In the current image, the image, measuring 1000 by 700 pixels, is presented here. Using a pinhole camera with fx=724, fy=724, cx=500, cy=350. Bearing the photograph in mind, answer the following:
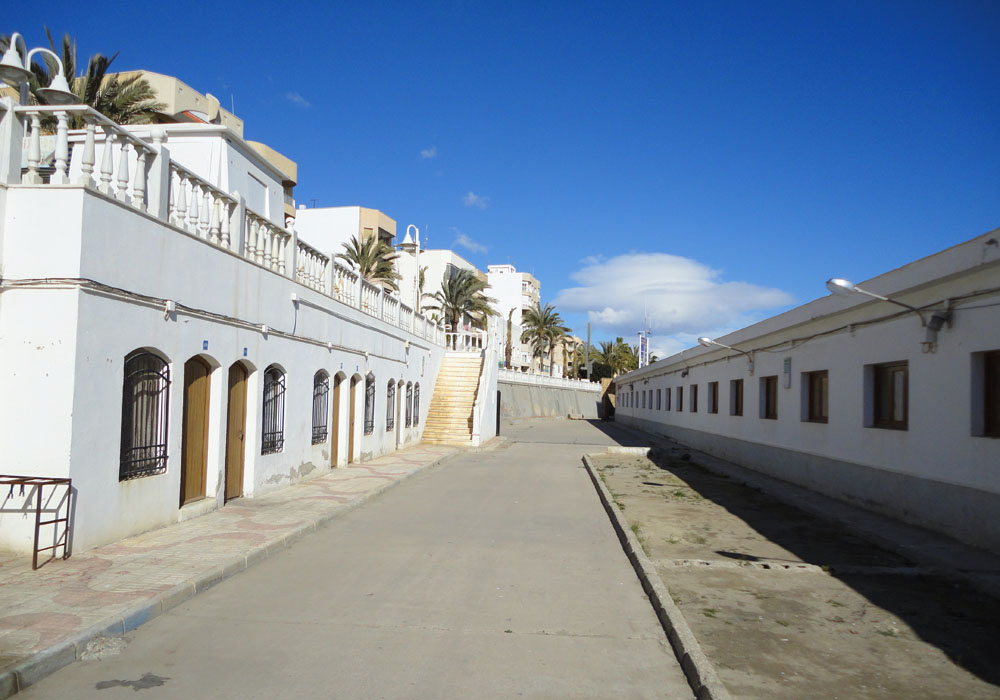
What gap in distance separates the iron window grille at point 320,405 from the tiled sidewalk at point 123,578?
375 cm

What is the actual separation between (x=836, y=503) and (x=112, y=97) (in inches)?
902

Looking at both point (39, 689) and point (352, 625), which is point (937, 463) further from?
point (39, 689)

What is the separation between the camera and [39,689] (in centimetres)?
463

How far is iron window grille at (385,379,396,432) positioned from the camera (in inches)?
863

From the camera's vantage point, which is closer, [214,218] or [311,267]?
[214,218]

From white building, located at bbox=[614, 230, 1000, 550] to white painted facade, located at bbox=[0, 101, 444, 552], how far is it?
1009cm

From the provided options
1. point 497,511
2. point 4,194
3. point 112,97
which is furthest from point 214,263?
point 112,97

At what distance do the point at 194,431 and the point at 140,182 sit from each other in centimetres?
354

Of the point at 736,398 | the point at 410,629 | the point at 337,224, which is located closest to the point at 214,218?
the point at 410,629

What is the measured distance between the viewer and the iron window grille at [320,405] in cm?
1551

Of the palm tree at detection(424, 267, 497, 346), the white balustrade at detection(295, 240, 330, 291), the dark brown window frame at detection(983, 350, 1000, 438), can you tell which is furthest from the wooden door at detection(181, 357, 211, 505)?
the palm tree at detection(424, 267, 497, 346)

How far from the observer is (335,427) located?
1692 cm

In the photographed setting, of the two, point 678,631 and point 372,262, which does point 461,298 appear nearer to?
point 372,262

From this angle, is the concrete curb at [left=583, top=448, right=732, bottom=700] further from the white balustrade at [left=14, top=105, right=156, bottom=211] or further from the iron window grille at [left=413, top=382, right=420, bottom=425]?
the iron window grille at [left=413, top=382, right=420, bottom=425]
